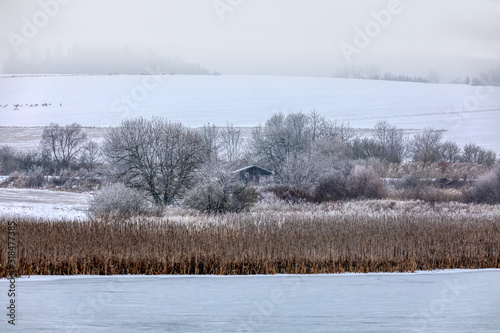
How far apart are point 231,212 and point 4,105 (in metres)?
67.2

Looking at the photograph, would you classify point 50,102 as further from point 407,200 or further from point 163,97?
point 407,200

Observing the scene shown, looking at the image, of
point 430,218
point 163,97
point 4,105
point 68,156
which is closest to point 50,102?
point 4,105

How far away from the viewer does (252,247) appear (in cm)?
1825

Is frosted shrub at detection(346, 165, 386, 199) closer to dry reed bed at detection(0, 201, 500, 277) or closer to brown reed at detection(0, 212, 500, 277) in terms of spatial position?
dry reed bed at detection(0, 201, 500, 277)

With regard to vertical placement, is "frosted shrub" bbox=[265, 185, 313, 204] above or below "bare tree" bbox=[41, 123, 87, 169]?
below

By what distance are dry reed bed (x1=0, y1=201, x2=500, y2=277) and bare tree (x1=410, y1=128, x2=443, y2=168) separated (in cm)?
3236

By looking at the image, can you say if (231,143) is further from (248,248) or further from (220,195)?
(248,248)

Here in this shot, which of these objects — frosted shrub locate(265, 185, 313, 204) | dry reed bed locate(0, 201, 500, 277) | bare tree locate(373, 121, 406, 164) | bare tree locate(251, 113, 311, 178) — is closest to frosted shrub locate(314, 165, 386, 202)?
frosted shrub locate(265, 185, 313, 204)

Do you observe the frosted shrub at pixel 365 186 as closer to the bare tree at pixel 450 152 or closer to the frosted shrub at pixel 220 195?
the frosted shrub at pixel 220 195

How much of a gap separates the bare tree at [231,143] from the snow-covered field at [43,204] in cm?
2091

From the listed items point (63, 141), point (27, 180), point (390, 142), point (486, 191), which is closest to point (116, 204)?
point (27, 180)

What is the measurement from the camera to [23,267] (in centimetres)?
1614

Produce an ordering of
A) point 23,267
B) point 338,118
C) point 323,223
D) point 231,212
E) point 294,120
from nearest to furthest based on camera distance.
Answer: point 23,267 → point 323,223 → point 231,212 → point 294,120 → point 338,118

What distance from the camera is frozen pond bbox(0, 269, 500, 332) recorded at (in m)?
11.0
